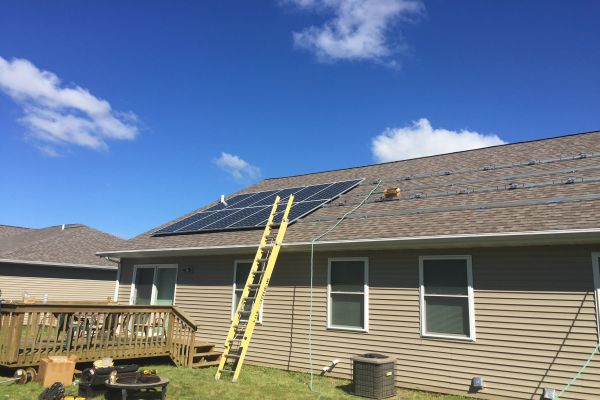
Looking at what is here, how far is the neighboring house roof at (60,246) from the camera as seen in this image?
2019 centimetres

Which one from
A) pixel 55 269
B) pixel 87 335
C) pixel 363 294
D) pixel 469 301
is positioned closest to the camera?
pixel 469 301

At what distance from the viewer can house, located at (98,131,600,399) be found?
7.14 metres

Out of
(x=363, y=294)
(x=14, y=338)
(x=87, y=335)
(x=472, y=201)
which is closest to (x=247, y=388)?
(x=363, y=294)

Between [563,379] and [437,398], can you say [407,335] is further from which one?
[563,379]

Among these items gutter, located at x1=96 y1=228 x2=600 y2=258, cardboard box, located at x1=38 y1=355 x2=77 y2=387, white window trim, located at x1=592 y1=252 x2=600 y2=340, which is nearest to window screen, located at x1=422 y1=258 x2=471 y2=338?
gutter, located at x1=96 y1=228 x2=600 y2=258

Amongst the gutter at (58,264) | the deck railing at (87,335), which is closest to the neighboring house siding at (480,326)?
the deck railing at (87,335)

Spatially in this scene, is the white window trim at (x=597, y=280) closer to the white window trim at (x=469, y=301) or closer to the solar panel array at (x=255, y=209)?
the white window trim at (x=469, y=301)

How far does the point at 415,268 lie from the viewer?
8555mm

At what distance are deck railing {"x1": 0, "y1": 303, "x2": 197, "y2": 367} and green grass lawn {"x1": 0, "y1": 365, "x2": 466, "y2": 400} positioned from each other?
552mm

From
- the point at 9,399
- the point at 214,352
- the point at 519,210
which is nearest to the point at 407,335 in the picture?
the point at 519,210

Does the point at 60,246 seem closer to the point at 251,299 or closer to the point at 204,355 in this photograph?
the point at 204,355

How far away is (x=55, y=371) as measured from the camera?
25.3ft

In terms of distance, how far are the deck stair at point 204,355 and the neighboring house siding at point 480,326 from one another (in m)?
0.85

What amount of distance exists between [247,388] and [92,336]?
11.4 ft
